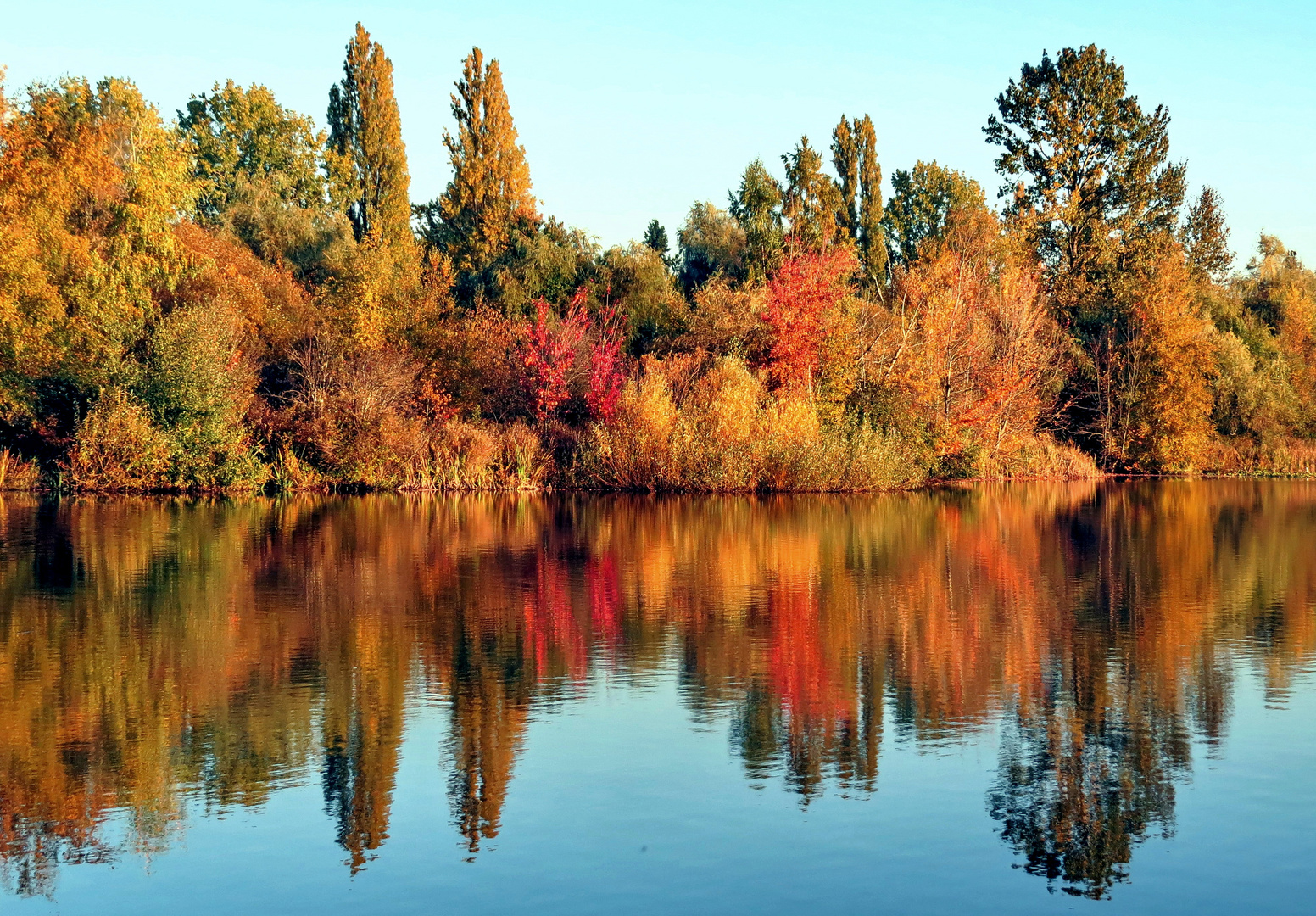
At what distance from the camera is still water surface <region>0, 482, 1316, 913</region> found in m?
7.93

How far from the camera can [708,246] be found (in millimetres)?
62625

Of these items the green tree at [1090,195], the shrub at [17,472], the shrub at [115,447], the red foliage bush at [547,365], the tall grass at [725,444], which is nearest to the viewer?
the shrub at [115,447]

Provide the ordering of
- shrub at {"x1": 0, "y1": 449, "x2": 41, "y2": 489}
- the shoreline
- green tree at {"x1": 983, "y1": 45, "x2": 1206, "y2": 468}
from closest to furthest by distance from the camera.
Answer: the shoreline < shrub at {"x1": 0, "y1": 449, "x2": 41, "y2": 489} < green tree at {"x1": 983, "y1": 45, "x2": 1206, "y2": 468}

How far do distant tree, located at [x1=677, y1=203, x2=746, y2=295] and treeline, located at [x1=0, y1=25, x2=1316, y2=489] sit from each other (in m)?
0.21

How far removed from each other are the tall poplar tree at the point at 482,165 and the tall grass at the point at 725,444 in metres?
23.1

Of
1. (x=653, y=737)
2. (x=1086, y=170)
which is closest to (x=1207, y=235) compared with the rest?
(x=1086, y=170)

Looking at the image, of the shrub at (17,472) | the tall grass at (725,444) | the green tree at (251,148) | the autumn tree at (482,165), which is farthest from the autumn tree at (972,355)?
the green tree at (251,148)

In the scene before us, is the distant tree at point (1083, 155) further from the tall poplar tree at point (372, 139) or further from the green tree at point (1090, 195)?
the tall poplar tree at point (372, 139)

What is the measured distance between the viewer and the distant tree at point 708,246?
61.7 meters

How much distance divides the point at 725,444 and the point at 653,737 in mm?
30456

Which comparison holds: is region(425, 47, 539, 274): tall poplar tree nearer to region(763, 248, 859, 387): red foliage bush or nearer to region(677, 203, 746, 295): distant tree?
region(677, 203, 746, 295): distant tree

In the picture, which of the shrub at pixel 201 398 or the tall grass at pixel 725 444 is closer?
the shrub at pixel 201 398

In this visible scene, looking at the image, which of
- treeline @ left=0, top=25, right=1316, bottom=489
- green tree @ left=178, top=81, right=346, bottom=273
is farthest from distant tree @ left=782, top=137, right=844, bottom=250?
green tree @ left=178, top=81, right=346, bottom=273

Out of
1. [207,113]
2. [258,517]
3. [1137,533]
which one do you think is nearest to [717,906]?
[1137,533]
